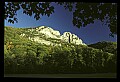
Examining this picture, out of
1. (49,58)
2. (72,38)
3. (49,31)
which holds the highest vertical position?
(49,31)

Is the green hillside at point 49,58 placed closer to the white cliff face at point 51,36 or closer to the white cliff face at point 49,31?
the white cliff face at point 51,36

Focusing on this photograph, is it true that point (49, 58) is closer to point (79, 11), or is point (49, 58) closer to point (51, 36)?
point (51, 36)

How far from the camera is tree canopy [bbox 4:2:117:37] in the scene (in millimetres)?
4352

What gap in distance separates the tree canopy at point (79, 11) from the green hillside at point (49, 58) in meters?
0.30

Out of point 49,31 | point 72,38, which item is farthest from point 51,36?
point 72,38

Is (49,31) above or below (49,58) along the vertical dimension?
above

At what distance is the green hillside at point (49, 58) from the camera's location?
4.39m

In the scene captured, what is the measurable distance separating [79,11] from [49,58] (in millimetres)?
905

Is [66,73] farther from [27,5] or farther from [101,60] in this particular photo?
[27,5]

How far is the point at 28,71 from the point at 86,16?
4.28 feet

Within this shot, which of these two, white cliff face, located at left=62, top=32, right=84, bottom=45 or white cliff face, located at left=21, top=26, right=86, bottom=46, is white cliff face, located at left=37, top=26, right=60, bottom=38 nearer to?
white cliff face, located at left=21, top=26, right=86, bottom=46

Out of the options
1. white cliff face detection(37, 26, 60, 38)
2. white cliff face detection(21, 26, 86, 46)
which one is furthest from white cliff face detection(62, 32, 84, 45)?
white cliff face detection(37, 26, 60, 38)

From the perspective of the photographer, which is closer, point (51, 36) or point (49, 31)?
point (49, 31)

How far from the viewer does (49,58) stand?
442 centimetres
